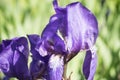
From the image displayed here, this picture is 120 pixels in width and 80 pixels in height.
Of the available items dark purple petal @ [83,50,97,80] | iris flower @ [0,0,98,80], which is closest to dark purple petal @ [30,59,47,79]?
iris flower @ [0,0,98,80]

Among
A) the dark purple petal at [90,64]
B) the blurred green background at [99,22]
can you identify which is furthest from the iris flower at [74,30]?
the blurred green background at [99,22]

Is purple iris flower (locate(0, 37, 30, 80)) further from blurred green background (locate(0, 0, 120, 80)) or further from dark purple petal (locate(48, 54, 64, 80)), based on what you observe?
blurred green background (locate(0, 0, 120, 80))

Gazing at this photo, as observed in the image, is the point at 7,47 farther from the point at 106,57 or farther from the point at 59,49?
the point at 106,57

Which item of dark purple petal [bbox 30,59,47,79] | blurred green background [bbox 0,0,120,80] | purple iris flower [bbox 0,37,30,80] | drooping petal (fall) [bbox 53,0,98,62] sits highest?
drooping petal (fall) [bbox 53,0,98,62]

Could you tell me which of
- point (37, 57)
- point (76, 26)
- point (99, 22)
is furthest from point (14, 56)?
point (99, 22)

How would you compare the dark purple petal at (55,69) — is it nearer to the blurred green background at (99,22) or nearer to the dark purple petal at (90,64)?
the dark purple petal at (90,64)

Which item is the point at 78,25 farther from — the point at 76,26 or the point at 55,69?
the point at 55,69

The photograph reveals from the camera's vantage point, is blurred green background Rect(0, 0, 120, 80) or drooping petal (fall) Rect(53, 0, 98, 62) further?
blurred green background Rect(0, 0, 120, 80)
